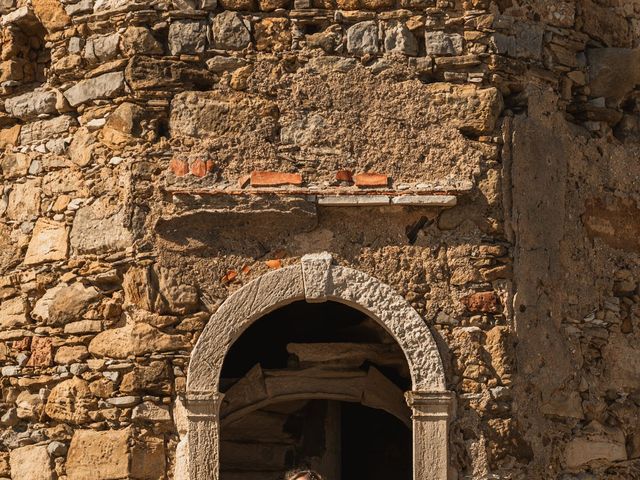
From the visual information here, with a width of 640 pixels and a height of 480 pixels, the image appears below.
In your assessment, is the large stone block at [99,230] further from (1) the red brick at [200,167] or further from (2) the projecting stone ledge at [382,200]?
(2) the projecting stone ledge at [382,200]

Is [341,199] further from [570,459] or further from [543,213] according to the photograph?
[570,459]

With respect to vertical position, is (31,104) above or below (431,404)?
above

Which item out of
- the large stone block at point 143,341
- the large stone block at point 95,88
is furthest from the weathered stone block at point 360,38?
the large stone block at point 143,341

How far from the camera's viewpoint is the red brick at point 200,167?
8875mm

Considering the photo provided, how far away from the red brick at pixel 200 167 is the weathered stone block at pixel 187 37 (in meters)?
0.63

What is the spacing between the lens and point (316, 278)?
28.9 ft

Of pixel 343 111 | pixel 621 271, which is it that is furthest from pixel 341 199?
pixel 621 271

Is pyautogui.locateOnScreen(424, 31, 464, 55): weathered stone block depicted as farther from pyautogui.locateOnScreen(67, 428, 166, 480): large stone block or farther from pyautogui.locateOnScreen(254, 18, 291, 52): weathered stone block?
pyautogui.locateOnScreen(67, 428, 166, 480): large stone block

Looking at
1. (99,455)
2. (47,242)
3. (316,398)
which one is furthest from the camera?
(316,398)

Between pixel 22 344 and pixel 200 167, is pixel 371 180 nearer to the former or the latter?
pixel 200 167

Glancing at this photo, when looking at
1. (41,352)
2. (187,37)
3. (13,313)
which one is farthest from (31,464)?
(187,37)

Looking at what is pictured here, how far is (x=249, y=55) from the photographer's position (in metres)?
8.98

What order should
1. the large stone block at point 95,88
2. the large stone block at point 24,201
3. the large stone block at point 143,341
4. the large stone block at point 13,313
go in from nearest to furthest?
1. the large stone block at point 143,341
2. the large stone block at point 95,88
3. the large stone block at point 13,313
4. the large stone block at point 24,201

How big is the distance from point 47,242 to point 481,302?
2521 mm
